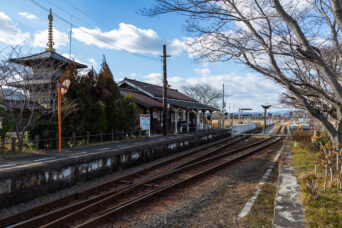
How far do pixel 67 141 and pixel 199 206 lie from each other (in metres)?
10.3

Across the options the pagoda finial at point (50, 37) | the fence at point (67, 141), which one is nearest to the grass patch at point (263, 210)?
the fence at point (67, 141)

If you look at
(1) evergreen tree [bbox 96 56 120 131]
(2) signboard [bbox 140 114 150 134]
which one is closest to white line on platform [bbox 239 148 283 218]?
(1) evergreen tree [bbox 96 56 120 131]

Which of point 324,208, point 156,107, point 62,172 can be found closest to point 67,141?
point 62,172

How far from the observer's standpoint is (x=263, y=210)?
16.6 ft

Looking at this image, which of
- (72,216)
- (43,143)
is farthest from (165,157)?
(72,216)

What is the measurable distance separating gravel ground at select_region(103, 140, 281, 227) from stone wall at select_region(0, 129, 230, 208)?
250cm

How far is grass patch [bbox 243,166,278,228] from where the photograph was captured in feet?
14.7

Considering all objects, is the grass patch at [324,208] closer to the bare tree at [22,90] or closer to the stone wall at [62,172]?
the stone wall at [62,172]

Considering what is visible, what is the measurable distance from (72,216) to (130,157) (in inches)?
200

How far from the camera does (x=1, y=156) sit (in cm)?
→ 1021

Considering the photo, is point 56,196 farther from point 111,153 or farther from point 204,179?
point 204,179

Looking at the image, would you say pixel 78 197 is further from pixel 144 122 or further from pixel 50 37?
pixel 50 37

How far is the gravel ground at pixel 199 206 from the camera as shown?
460cm

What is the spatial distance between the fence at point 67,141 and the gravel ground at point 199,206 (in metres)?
7.99
